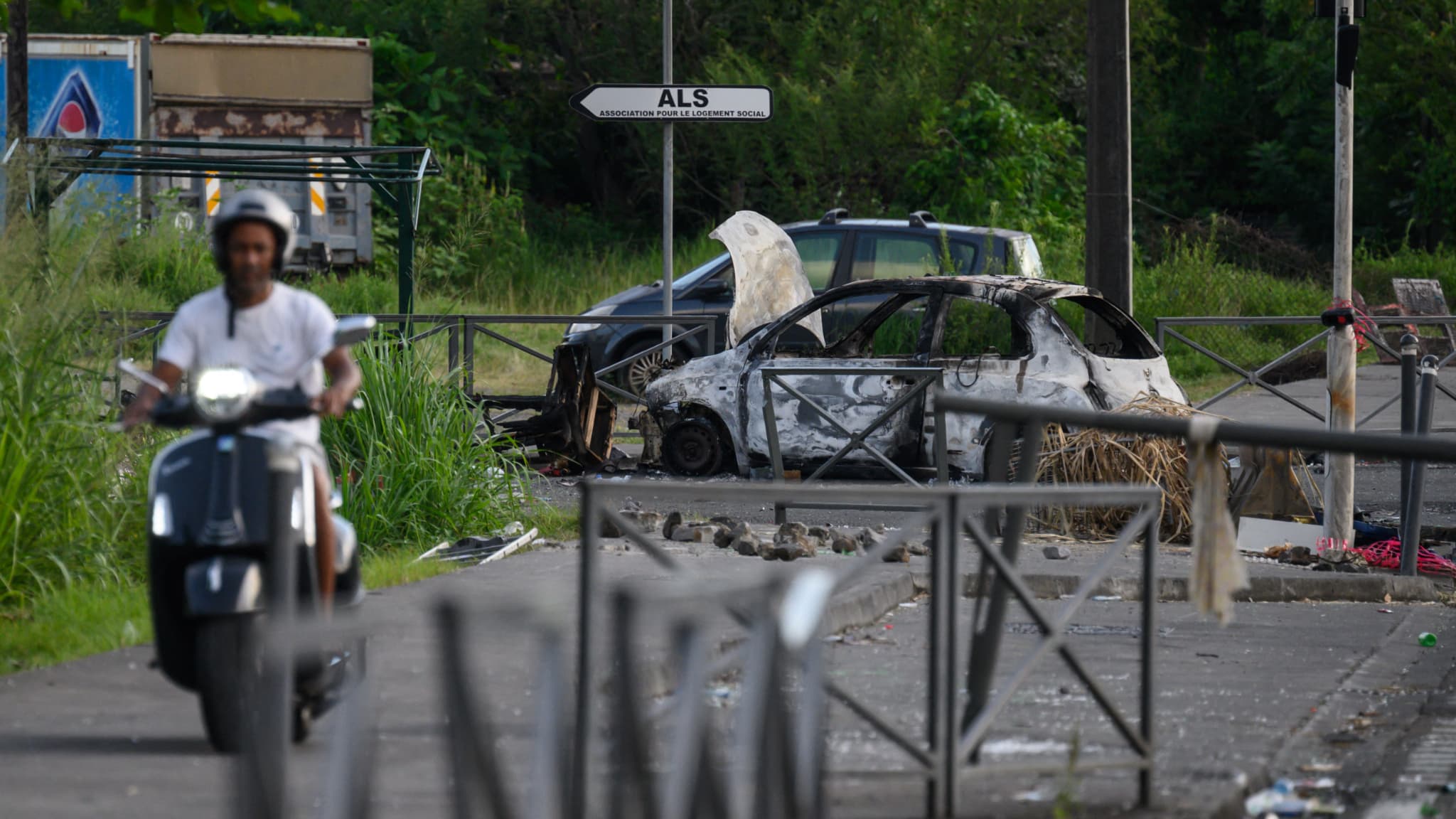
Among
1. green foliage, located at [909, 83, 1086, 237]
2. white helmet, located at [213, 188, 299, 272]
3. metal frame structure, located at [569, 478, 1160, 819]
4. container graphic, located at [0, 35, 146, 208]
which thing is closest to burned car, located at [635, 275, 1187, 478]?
metal frame structure, located at [569, 478, 1160, 819]

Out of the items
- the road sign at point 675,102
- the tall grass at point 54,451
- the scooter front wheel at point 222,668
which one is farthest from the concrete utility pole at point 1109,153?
the scooter front wheel at point 222,668

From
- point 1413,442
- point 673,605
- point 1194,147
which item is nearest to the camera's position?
point 673,605

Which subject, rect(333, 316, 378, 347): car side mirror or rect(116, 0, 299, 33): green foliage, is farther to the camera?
rect(116, 0, 299, 33): green foliage

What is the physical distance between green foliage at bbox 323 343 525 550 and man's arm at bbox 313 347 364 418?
3.55m

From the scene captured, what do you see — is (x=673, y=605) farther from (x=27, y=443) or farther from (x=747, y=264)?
(x=747, y=264)

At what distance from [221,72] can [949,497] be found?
838 inches

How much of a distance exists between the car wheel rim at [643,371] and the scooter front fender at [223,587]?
7.93 m

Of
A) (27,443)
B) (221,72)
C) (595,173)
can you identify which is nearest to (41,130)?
(221,72)

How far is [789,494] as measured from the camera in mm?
4172

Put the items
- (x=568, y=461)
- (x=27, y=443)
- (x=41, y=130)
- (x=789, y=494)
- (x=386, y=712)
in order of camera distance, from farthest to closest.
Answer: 1. (x=41, y=130)
2. (x=568, y=461)
3. (x=27, y=443)
4. (x=386, y=712)
5. (x=789, y=494)

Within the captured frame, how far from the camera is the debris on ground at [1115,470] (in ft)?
Result: 31.6

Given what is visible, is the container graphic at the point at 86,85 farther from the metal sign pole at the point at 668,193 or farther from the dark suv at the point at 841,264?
the metal sign pole at the point at 668,193

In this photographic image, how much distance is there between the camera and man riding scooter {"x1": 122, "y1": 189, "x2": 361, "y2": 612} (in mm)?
4660

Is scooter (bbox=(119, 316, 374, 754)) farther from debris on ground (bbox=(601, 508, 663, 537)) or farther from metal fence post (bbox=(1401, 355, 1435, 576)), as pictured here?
metal fence post (bbox=(1401, 355, 1435, 576))
